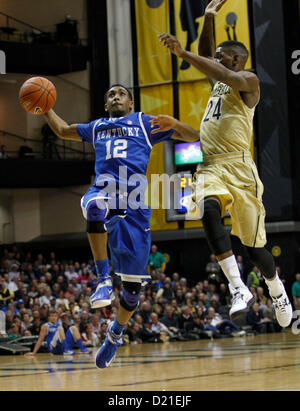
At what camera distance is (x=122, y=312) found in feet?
27.6

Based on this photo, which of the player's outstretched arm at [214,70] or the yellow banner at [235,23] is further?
the yellow banner at [235,23]

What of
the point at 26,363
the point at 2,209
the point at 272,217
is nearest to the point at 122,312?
the point at 26,363

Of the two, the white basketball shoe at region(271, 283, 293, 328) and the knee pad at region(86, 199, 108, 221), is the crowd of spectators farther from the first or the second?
the white basketball shoe at region(271, 283, 293, 328)

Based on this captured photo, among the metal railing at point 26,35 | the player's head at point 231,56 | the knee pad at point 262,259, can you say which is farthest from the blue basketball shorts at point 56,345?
the metal railing at point 26,35

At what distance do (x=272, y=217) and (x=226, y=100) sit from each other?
17.6 metres

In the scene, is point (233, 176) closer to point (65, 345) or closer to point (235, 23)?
point (65, 345)

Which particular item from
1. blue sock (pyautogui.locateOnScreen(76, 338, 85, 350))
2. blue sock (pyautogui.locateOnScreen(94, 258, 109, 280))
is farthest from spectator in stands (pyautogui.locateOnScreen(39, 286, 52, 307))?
blue sock (pyautogui.locateOnScreen(94, 258, 109, 280))

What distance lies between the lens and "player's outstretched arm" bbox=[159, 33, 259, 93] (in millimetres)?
6637

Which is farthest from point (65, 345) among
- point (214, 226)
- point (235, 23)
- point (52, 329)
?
point (235, 23)

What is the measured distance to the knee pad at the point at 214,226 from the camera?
7043 mm

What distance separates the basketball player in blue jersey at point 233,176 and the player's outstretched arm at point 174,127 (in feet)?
0.63

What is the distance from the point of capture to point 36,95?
801cm

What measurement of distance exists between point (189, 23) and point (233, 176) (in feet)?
63.7

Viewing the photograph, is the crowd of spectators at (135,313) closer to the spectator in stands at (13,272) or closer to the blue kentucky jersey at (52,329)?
the spectator in stands at (13,272)
